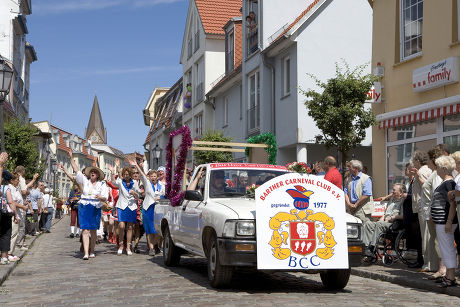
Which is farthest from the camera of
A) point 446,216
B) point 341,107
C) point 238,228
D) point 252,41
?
point 252,41

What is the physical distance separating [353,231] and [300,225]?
0.76m

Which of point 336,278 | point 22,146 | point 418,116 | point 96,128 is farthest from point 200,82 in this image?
point 96,128

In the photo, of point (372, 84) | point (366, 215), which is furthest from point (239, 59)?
point (366, 215)

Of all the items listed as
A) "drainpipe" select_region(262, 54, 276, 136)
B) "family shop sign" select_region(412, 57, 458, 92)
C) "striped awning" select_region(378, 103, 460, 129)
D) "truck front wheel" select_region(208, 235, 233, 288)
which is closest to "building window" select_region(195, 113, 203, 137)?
"drainpipe" select_region(262, 54, 276, 136)

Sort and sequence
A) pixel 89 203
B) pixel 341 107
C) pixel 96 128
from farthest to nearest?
pixel 96 128 → pixel 341 107 → pixel 89 203

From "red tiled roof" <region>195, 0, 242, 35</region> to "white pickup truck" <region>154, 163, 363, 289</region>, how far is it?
27910mm

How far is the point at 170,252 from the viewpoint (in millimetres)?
11547

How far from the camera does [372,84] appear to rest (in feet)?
54.2

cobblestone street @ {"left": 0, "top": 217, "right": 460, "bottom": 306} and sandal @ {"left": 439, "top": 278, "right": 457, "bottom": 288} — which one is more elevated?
sandal @ {"left": 439, "top": 278, "right": 457, "bottom": 288}

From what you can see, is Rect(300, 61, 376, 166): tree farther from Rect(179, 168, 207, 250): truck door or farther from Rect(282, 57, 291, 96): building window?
Rect(282, 57, 291, 96): building window

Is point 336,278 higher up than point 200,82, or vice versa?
point 200,82

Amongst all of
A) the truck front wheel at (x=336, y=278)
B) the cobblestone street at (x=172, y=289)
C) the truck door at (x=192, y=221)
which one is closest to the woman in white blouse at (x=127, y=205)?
the cobblestone street at (x=172, y=289)

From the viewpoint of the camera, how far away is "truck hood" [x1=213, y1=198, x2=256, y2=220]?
324 inches

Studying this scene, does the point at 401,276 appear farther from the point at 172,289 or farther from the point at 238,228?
the point at 172,289
